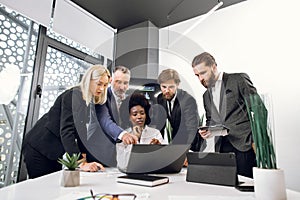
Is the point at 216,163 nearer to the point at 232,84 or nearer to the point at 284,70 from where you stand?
the point at 232,84

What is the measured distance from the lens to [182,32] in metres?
3.35

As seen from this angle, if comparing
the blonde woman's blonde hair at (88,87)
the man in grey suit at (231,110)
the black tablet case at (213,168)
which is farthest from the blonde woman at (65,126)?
the man in grey suit at (231,110)

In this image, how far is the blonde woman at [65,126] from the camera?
1.65 m

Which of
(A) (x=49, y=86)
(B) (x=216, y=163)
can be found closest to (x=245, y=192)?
(B) (x=216, y=163)

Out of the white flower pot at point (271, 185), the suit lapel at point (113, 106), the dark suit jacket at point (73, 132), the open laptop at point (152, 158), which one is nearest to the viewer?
the white flower pot at point (271, 185)

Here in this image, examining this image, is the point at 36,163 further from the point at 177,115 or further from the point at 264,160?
the point at 264,160

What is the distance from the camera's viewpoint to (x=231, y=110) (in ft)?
6.33

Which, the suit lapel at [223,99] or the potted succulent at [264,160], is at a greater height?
the suit lapel at [223,99]

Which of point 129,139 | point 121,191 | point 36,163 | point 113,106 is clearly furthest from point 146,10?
point 121,191

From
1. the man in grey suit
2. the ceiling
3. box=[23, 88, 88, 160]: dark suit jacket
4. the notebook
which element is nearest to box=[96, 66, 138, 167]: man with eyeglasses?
box=[23, 88, 88, 160]: dark suit jacket

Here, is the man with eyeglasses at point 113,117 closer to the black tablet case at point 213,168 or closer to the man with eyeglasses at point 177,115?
the man with eyeglasses at point 177,115

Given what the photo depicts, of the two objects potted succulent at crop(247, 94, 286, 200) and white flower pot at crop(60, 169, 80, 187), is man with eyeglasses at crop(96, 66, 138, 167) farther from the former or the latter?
potted succulent at crop(247, 94, 286, 200)

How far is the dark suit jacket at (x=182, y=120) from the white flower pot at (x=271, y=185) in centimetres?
98

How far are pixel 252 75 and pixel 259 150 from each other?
83.0 inches
